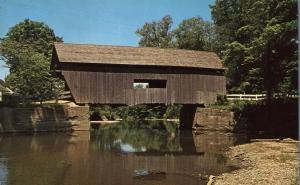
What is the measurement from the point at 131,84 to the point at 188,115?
9062 mm

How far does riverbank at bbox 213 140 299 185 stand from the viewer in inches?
525

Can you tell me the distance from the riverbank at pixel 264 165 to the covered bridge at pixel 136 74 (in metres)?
14.1

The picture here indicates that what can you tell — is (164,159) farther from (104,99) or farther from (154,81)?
(154,81)

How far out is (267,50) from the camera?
2855cm

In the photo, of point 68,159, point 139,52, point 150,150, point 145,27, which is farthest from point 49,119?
point 145,27

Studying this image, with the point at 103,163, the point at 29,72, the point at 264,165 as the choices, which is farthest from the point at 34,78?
the point at 264,165

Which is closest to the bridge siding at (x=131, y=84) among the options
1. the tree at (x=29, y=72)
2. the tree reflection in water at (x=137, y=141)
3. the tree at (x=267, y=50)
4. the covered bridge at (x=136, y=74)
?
the covered bridge at (x=136, y=74)

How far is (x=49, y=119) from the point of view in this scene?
112ft

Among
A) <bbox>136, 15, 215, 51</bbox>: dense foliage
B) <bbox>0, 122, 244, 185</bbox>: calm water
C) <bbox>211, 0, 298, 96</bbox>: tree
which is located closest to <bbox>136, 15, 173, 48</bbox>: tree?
<bbox>136, 15, 215, 51</bbox>: dense foliage

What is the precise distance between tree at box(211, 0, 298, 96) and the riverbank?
20.4 feet

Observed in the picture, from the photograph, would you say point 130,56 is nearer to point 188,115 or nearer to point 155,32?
point 188,115

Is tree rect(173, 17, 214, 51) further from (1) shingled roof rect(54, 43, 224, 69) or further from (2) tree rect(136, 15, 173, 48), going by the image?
(1) shingled roof rect(54, 43, 224, 69)

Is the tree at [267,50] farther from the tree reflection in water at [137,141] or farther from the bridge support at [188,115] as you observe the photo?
the tree reflection in water at [137,141]

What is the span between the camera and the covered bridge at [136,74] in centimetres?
3419
